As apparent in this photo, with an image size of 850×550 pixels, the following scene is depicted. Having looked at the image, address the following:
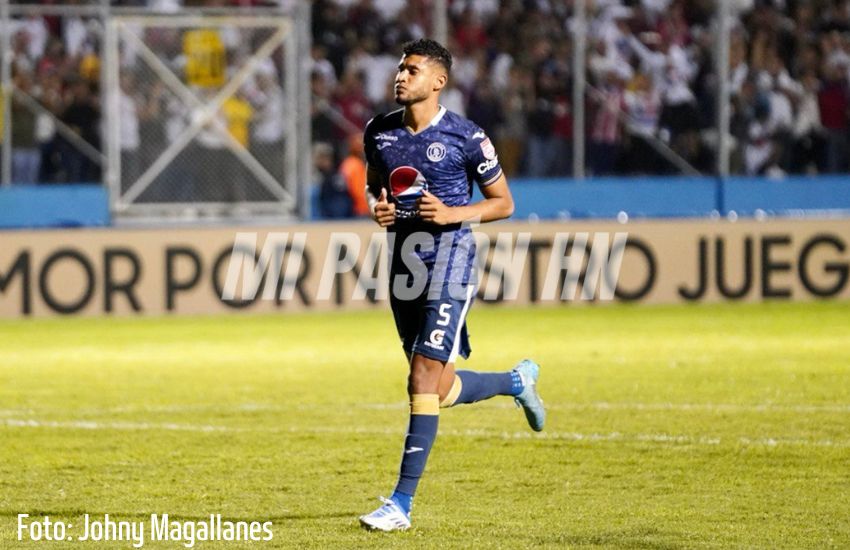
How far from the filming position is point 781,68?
2056cm

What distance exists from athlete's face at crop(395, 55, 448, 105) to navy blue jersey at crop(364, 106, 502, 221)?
0.18m

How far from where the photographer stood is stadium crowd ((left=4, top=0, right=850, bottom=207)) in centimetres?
1875

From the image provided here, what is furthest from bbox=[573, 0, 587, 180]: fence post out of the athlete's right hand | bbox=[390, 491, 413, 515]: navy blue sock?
bbox=[390, 491, 413, 515]: navy blue sock

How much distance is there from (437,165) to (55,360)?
24.3ft

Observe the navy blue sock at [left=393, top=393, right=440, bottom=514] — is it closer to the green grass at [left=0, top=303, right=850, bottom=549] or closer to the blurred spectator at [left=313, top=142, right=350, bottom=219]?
the green grass at [left=0, top=303, right=850, bottom=549]

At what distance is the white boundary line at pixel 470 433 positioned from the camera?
8984mm

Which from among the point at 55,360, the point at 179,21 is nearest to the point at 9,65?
the point at 179,21

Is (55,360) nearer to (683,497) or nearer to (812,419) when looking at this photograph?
(812,419)

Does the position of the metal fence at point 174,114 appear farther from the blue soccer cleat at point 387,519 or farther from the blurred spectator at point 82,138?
the blue soccer cleat at point 387,519

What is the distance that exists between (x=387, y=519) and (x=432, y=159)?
1633 mm

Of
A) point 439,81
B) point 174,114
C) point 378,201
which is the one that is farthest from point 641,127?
point 378,201

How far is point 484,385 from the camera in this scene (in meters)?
7.83

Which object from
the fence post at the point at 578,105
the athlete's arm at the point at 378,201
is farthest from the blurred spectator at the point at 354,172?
the athlete's arm at the point at 378,201

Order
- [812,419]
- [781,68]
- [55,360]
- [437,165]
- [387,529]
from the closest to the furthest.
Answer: [387,529]
[437,165]
[812,419]
[55,360]
[781,68]
